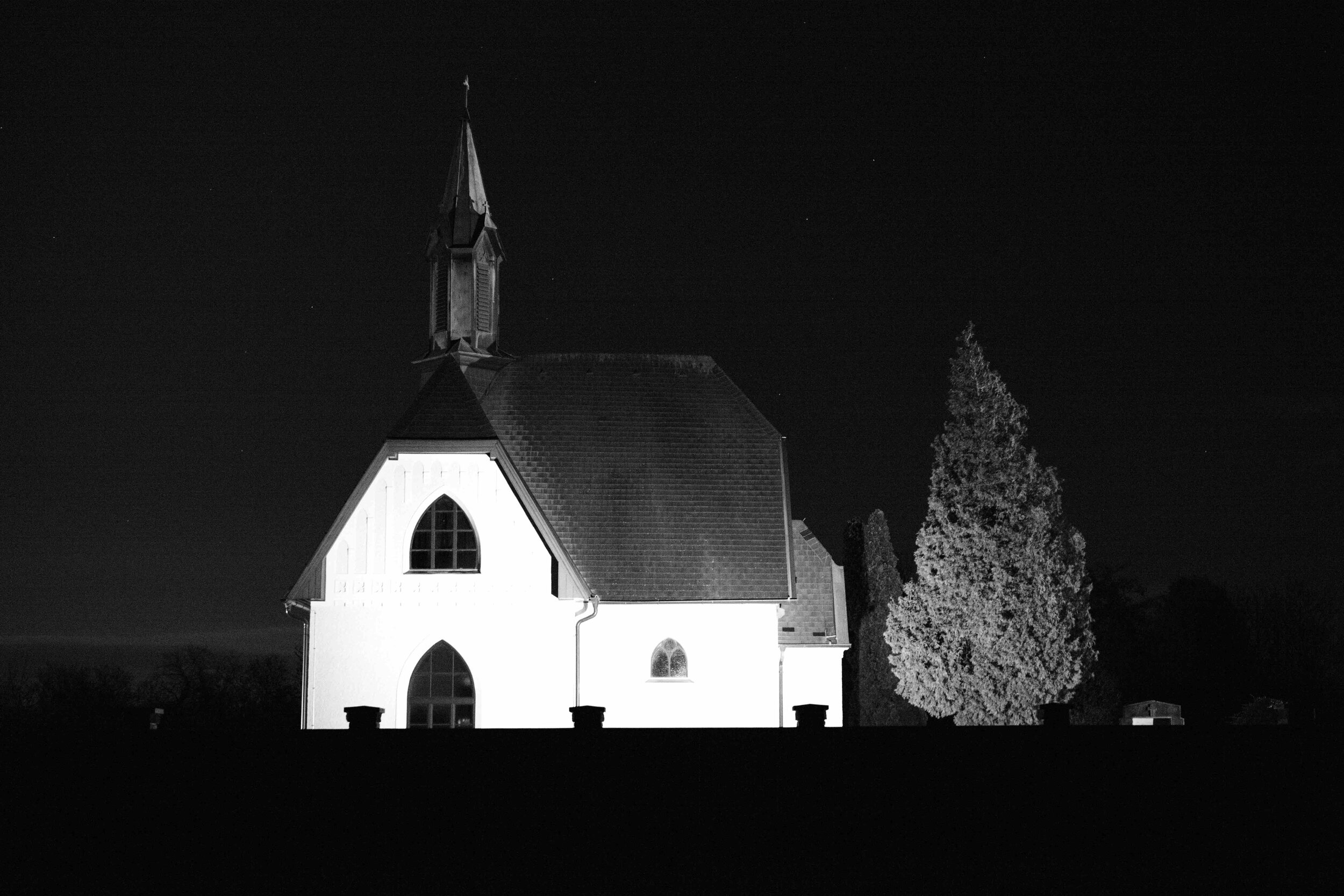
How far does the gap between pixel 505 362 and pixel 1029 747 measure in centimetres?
2155

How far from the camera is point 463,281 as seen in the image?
35.0m

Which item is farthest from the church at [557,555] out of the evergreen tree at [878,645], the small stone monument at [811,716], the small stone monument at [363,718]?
the small stone monument at [811,716]

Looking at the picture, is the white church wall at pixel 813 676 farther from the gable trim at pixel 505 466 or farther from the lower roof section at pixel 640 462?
the gable trim at pixel 505 466

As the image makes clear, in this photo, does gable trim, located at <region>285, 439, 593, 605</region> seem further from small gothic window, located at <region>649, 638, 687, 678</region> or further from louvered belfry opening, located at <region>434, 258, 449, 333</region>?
louvered belfry opening, located at <region>434, 258, 449, 333</region>

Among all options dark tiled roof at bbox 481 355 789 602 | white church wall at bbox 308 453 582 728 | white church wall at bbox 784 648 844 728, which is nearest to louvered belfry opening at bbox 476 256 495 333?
dark tiled roof at bbox 481 355 789 602

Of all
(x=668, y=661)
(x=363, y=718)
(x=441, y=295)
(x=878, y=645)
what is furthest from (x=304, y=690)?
(x=878, y=645)

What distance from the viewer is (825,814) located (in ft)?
48.0

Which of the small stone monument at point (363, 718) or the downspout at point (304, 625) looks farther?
the downspout at point (304, 625)

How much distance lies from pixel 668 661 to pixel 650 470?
15.1 feet

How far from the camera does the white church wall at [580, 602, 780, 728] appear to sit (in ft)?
98.9

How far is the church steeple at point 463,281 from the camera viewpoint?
3466cm

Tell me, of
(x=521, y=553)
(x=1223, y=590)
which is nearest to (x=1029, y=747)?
(x=521, y=553)

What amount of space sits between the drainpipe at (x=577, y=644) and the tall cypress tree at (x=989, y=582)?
8546 mm

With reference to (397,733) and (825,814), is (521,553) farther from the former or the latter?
(825,814)
